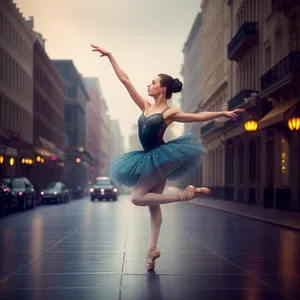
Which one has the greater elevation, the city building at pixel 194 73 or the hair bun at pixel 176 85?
the city building at pixel 194 73

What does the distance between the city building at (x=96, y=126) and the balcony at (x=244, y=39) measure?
9178 cm

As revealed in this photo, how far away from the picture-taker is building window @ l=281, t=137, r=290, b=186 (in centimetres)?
3391

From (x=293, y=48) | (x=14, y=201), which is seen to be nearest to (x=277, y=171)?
(x=293, y=48)

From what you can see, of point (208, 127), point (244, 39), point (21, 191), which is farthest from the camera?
point (208, 127)

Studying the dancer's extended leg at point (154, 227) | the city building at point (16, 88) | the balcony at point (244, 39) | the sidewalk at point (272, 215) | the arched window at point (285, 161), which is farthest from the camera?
the city building at point (16, 88)

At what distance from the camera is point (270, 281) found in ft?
26.8

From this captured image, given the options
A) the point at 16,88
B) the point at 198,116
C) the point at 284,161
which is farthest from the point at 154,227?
the point at 16,88

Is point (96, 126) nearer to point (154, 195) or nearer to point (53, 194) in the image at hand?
point (53, 194)

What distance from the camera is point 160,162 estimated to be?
831 centimetres

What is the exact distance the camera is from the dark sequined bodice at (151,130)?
8414 mm

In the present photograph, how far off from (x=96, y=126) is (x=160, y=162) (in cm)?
15146

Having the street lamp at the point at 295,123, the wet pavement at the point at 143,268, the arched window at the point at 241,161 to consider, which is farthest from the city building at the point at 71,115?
the wet pavement at the point at 143,268

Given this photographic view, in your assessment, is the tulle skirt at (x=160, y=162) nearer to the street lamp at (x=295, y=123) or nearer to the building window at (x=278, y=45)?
the street lamp at (x=295, y=123)

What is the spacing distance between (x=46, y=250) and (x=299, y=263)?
4190 millimetres
